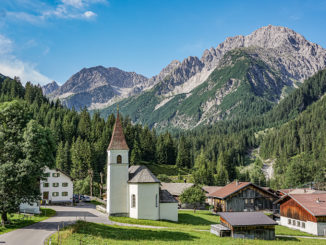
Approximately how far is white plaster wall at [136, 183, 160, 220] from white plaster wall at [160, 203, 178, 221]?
86cm

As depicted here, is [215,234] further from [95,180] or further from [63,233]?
[95,180]

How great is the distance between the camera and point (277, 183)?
460 ft

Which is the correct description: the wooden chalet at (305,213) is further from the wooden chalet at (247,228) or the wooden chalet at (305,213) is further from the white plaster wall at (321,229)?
the wooden chalet at (247,228)

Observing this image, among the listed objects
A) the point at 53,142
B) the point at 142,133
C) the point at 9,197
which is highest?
the point at 142,133

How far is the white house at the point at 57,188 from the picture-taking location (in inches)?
2847

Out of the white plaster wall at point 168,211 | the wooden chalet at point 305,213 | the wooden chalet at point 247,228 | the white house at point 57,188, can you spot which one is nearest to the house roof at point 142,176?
the white plaster wall at point 168,211

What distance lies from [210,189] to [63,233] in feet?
235

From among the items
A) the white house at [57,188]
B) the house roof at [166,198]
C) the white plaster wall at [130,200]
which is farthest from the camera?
the white house at [57,188]

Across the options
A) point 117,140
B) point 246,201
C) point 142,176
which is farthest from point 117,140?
point 246,201

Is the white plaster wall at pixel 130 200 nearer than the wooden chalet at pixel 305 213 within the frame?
No

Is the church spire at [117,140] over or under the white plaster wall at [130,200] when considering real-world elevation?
over

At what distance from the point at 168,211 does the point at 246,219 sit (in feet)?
45.9

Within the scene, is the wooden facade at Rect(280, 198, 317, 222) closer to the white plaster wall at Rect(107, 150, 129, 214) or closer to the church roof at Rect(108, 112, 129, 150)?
the white plaster wall at Rect(107, 150, 129, 214)

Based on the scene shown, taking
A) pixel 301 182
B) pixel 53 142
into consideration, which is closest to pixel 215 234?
pixel 53 142
